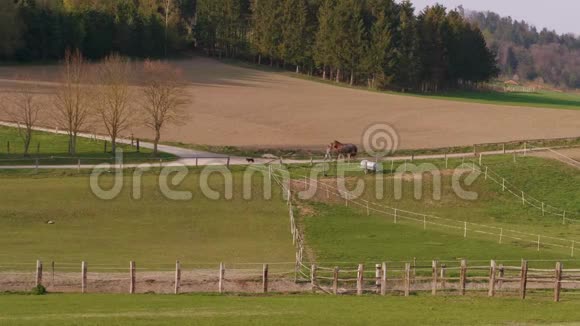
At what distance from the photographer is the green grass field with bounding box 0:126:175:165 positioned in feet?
214

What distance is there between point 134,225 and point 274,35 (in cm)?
9076

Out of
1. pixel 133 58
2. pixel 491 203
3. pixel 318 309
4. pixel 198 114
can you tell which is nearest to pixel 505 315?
pixel 318 309

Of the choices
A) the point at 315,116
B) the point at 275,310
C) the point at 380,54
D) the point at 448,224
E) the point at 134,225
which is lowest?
the point at 134,225

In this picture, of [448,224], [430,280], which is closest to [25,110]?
[448,224]

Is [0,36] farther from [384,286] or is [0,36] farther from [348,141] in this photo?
[384,286]

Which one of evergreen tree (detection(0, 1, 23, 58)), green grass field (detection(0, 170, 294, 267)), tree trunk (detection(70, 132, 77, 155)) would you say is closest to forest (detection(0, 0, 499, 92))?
evergreen tree (detection(0, 1, 23, 58))

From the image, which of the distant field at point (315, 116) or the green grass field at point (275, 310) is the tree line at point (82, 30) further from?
the green grass field at point (275, 310)

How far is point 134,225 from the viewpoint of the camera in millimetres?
49281

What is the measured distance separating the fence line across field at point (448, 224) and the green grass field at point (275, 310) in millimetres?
15904

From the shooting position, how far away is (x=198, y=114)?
95.7 m

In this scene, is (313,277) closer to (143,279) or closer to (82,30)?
(143,279)

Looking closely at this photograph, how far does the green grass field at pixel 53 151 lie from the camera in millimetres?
65125

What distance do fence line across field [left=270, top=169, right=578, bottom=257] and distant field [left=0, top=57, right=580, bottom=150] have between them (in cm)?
2264

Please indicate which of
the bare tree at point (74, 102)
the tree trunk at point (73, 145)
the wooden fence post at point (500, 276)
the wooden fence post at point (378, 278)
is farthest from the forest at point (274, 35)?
the wooden fence post at point (500, 276)
